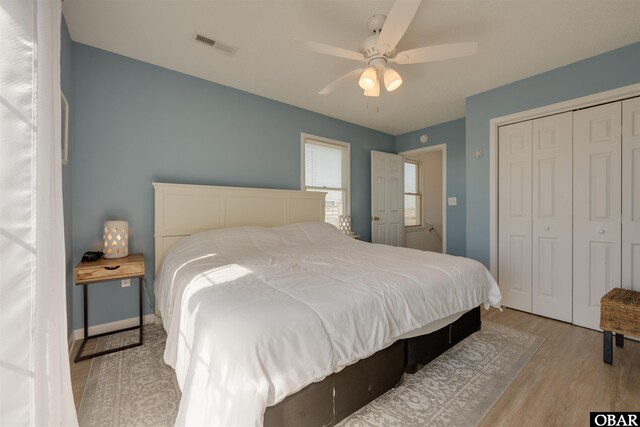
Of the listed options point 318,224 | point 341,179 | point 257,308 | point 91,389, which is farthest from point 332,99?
point 91,389

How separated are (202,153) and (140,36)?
1.12 metres

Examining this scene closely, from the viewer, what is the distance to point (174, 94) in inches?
111

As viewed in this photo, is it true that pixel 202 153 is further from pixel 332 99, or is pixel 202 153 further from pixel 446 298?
pixel 446 298

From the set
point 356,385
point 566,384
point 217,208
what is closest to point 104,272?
point 217,208

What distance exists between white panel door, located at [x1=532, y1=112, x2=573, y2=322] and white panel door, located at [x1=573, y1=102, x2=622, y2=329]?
0.20ft

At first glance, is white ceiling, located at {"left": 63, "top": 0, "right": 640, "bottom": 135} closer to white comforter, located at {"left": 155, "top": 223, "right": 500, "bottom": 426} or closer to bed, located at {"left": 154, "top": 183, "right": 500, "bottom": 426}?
bed, located at {"left": 154, "top": 183, "right": 500, "bottom": 426}

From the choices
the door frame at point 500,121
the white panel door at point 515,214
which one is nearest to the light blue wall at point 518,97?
the door frame at point 500,121

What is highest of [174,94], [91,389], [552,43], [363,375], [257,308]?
[552,43]

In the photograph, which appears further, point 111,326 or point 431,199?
point 431,199

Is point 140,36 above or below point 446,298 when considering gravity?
above

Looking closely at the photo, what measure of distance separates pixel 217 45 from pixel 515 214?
354 cm

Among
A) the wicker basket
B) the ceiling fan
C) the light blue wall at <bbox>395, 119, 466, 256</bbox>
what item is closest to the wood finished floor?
the wicker basket

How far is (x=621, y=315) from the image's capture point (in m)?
1.96

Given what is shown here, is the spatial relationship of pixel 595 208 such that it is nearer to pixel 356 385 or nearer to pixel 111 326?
pixel 356 385
